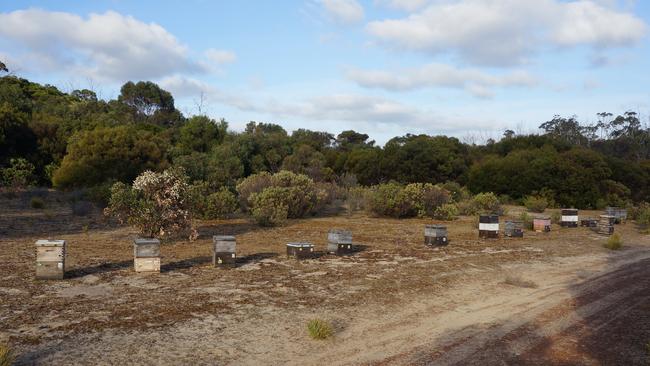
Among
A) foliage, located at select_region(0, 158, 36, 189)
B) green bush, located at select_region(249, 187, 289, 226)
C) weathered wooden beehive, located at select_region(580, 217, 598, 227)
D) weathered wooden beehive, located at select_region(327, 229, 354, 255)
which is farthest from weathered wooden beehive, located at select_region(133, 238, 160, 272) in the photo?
foliage, located at select_region(0, 158, 36, 189)

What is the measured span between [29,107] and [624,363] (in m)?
48.1

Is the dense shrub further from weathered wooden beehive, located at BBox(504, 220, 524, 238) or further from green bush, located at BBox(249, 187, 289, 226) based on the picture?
weathered wooden beehive, located at BBox(504, 220, 524, 238)

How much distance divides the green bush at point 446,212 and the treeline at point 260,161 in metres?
9.65

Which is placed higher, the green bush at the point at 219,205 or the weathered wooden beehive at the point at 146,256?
the green bush at the point at 219,205

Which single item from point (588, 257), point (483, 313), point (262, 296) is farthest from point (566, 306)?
point (588, 257)

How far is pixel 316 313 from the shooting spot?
27.6ft

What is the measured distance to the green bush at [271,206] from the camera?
20.5 m

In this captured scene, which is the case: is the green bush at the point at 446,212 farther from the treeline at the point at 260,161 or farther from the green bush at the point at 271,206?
the treeline at the point at 260,161

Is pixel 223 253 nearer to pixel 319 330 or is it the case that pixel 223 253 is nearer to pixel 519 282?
pixel 319 330

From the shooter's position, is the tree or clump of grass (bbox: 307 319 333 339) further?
the tree

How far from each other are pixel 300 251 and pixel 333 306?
4310 millimetres

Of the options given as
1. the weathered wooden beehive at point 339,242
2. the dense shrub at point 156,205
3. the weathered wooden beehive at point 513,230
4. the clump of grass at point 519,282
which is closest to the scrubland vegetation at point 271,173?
the dense shrub at point 156,205

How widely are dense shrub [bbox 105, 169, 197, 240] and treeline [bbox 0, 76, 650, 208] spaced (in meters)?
7.89

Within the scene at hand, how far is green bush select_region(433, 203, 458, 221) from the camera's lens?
2431 cm
